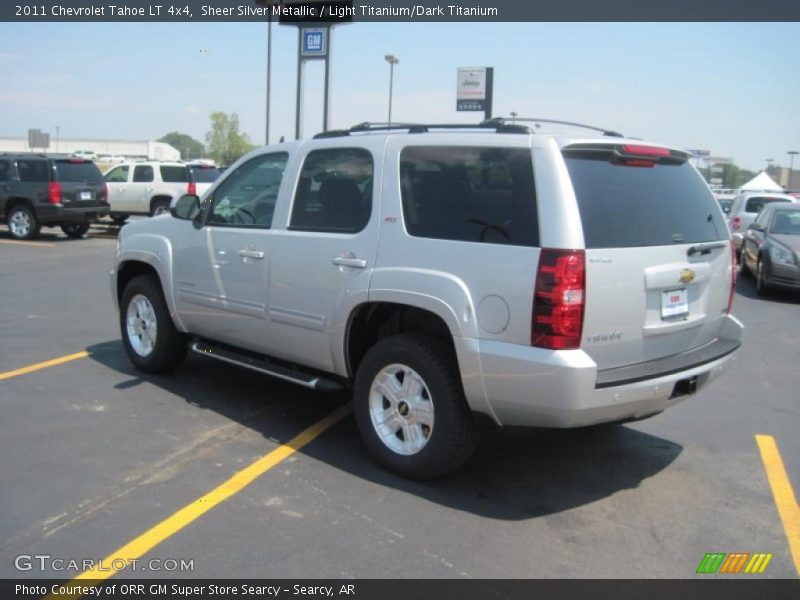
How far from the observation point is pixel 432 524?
12.6ft

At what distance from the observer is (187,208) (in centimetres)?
592

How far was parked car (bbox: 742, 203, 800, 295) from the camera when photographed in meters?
11.9

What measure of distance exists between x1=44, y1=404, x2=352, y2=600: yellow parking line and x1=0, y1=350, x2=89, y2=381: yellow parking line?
2.75 m

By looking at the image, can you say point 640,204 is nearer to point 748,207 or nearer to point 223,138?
point 748,207

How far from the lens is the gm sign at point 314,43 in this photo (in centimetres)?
2184

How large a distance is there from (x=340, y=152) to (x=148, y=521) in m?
2.52

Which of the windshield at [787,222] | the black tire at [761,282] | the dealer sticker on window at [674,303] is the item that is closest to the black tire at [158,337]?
the dealer sticker on window at [674,303]

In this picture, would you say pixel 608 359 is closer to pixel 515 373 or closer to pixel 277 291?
pixel 515 373

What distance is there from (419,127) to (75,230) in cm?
1681

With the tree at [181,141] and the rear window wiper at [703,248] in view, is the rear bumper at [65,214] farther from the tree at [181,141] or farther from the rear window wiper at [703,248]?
the tree at [181,141]

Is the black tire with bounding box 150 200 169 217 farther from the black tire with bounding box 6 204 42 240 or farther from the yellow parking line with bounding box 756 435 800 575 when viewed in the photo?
the yellow parking line with bounding box 756 435 800 575

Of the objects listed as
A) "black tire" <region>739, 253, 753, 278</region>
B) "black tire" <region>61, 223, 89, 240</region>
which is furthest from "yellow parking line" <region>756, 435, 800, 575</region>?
"black tire" <region>61, 223, 89, 240</region>
